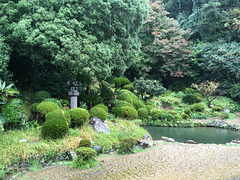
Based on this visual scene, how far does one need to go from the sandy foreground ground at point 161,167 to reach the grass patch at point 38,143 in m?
0.61

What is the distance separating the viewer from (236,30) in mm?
20219

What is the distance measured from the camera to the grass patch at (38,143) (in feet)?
17.3

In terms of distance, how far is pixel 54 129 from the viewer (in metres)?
6.08

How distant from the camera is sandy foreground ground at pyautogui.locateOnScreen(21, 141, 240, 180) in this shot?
14.7 ft

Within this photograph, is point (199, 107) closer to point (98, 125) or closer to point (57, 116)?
point (98, 125)

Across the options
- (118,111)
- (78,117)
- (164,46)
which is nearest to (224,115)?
(118,111)

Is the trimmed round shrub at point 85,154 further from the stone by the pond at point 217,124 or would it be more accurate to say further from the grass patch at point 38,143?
the stone by the pond at point 217,124

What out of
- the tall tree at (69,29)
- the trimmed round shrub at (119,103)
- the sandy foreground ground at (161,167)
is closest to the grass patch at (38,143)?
the sandy foreground ground at (161,167)

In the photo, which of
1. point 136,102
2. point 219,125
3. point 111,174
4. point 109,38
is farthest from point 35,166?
point 219,125

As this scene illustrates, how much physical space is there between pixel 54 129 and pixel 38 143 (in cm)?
60

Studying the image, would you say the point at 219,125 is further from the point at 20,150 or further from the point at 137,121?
the point at 20,150


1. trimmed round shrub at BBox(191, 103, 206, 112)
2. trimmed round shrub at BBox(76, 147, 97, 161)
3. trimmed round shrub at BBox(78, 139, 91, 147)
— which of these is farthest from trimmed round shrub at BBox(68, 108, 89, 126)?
trimmed round shrub at BBox(191, 103, 206, 112)

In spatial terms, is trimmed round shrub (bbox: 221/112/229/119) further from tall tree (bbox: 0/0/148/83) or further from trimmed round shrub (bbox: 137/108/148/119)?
tall tree (bbox: 0/0/148/83)

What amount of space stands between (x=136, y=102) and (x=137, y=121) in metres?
2.22
